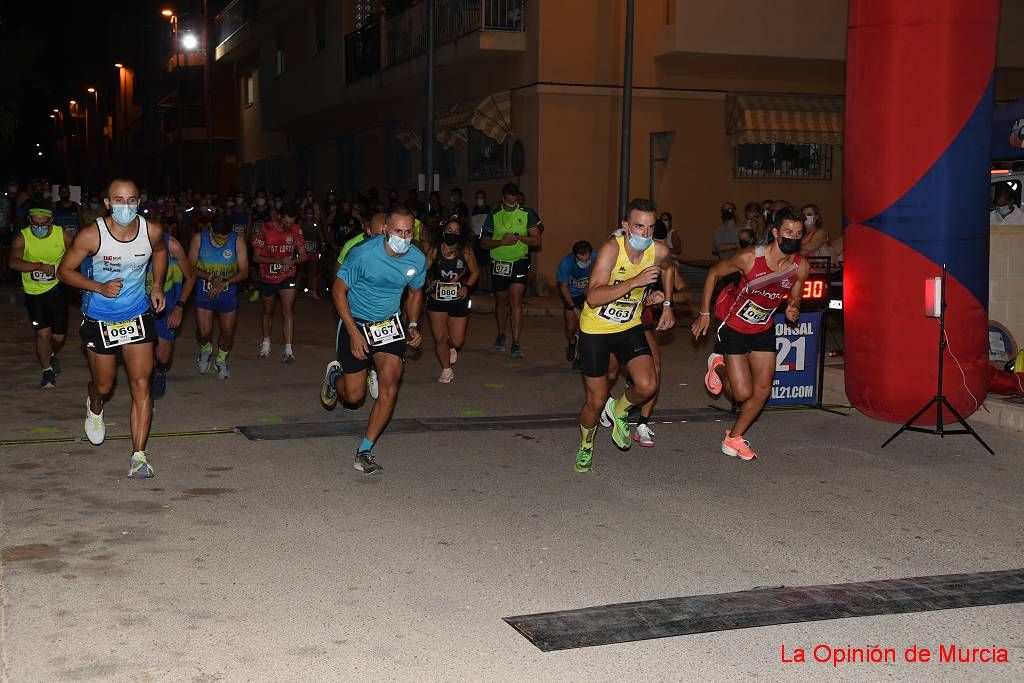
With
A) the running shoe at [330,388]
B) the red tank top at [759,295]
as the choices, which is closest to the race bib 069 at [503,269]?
the running shoe at [330,388]

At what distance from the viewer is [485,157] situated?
92.2ft

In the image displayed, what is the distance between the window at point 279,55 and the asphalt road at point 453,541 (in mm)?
32566

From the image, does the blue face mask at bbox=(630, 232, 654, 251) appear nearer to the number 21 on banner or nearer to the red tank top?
the red tank top

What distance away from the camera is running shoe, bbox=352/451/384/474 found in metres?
8.67

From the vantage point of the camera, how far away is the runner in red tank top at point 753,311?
30.0 feet

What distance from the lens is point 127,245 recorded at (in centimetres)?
814

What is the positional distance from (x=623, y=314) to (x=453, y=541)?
2.43 m

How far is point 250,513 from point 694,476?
9.96 feet

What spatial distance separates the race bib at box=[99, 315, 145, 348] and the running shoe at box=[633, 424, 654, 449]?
3780mm

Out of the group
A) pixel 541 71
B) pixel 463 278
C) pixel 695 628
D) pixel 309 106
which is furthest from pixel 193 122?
pixel 695 628

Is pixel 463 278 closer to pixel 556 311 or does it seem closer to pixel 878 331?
pixel 878 331

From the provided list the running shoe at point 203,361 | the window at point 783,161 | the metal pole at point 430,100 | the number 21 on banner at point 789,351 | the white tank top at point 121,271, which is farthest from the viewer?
the window at point 783,161

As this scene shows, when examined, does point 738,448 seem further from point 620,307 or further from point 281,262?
point 281,262

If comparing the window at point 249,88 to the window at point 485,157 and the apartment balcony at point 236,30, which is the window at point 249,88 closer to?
the apartment balcony at point 236,30
